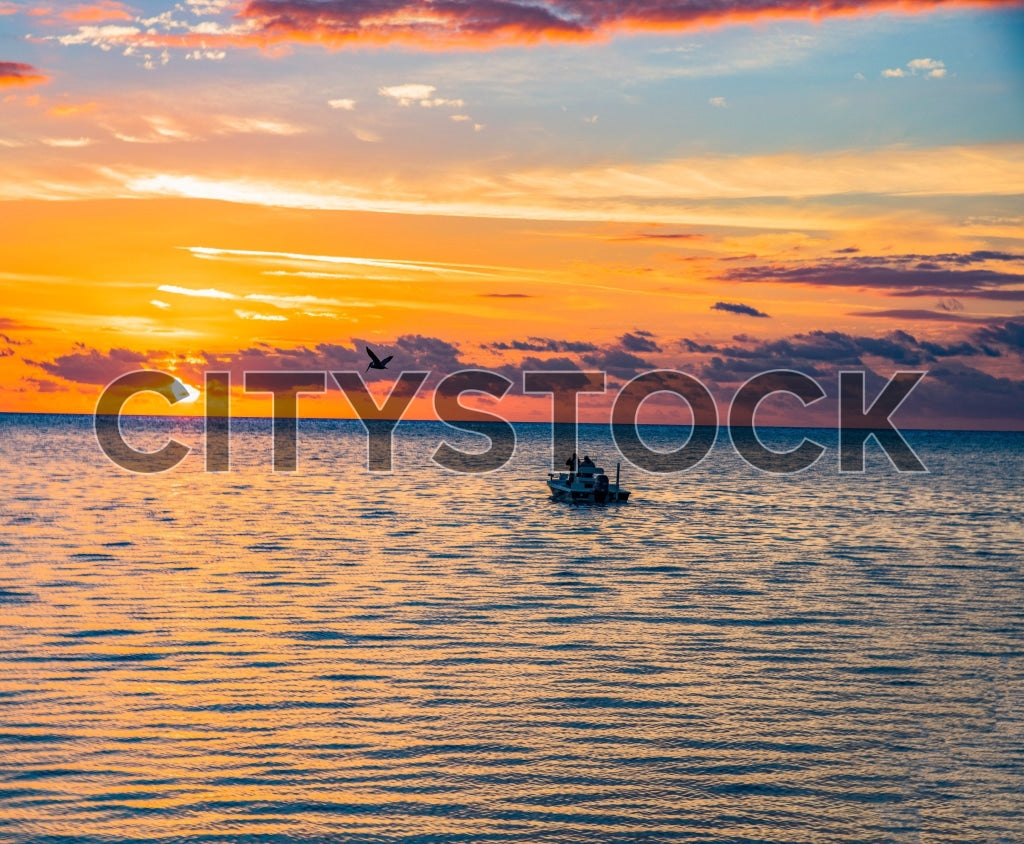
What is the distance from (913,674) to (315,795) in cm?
2044

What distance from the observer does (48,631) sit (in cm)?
3494

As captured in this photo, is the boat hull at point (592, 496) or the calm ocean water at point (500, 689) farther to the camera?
the boat hull at point (592, 496)

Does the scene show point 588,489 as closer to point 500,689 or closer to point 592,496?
point 592,496

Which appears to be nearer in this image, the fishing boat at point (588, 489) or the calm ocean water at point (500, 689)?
the calm ocean water at point (500, 689)

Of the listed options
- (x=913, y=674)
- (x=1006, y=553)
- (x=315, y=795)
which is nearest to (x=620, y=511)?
(x=1006, y=553)

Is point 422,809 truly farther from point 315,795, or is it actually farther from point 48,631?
point 48,631

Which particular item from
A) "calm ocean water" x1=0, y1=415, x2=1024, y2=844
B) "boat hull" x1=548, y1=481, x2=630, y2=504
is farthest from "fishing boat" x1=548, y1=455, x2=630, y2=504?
"calm ocean water" x1=0, y1=415, x2=1024, y2=844

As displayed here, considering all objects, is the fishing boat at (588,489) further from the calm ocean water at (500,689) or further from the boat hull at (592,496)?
the calm ocean water at (500,689)

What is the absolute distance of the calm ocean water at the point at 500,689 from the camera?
20500 millimetres

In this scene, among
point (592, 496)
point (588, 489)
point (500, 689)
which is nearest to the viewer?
point (500, 689)

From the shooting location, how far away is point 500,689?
94.7ft

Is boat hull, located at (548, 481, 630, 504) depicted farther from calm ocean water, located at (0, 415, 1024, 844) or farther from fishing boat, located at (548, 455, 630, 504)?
calm ocean water, located at (0, 415, 1024, 844)

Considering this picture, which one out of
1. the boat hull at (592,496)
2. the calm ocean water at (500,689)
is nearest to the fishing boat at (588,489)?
the boat hull at (592,496)

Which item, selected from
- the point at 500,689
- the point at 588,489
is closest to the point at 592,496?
the point at 588,489
